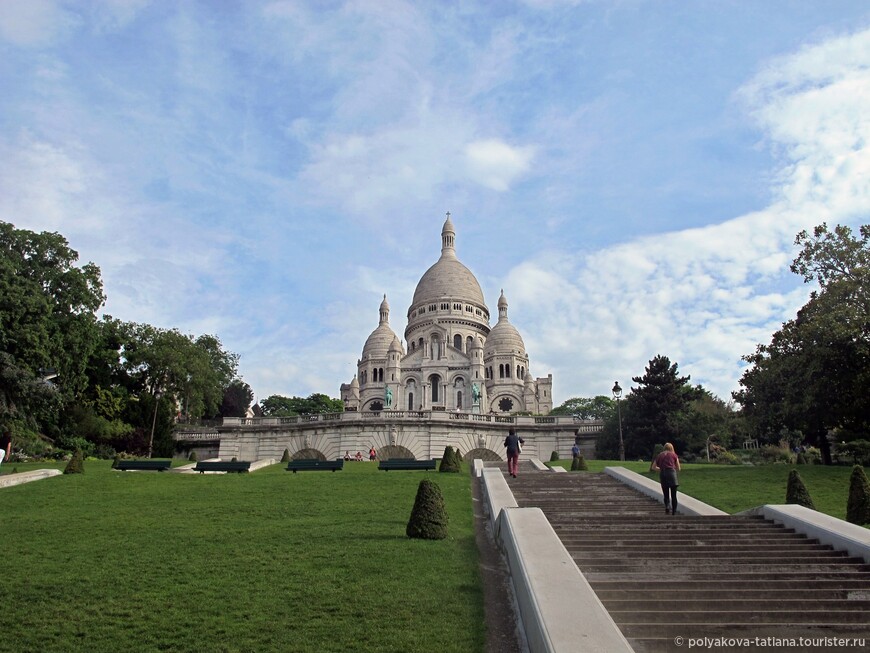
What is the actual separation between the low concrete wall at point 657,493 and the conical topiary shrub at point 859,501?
238 centimetres

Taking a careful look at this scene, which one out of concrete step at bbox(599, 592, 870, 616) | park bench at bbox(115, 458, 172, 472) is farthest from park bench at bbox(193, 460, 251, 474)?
concrete step at bbox(599, 592, 870, 616)

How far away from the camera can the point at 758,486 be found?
2038cm

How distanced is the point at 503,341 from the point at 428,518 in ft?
248

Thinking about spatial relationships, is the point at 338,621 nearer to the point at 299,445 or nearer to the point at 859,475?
the point at 859,475

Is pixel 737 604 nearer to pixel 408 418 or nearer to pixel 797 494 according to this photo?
pixel 797 494

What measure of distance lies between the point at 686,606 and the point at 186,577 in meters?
6.82

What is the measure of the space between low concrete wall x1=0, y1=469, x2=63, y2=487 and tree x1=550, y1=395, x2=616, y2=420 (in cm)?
6562

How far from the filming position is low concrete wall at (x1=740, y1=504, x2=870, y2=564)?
10844mm

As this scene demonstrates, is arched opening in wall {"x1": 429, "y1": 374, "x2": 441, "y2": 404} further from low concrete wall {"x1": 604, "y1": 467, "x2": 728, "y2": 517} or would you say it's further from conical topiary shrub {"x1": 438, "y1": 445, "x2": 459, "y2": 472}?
low concrete wall {"x1": 604, "y1": 467, "x2": 728, "y2": 517}

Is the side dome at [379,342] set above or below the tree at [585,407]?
above

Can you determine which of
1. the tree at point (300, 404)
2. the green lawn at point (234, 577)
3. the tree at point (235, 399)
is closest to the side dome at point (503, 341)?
the tree at point (300, 404)

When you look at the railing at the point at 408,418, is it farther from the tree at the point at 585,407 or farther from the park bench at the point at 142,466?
the tree at the point at 585,407

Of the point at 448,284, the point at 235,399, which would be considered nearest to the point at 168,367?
the point at 235,399

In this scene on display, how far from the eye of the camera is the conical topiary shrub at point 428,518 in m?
12.6
